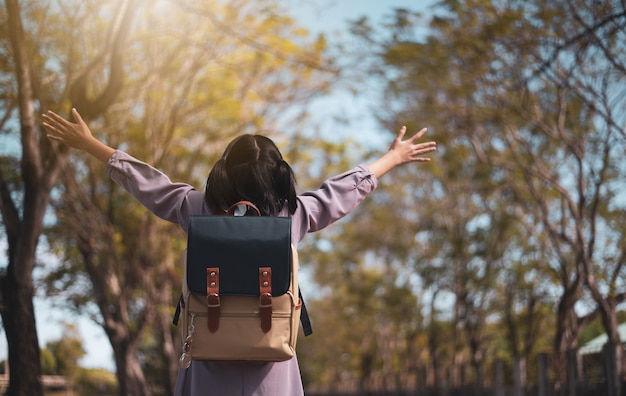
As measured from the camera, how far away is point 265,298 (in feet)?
10.7

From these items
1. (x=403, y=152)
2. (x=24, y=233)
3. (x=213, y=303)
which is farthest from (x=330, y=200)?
(x=24, y=233)

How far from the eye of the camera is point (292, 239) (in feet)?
11.2

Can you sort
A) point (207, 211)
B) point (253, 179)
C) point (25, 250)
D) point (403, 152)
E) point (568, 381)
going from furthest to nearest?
point (568, 381), point (25, 250), point (403, 152), point (207, 211), point (253, 179)

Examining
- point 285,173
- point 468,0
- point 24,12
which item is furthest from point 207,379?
point 468,0

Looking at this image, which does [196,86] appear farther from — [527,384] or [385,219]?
[385,219]

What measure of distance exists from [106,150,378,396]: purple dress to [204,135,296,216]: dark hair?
0.11 meters

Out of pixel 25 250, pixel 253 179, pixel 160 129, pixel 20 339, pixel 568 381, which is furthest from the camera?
pixel 160 129

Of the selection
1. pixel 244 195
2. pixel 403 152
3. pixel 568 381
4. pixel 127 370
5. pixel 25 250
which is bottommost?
pixel 568 381

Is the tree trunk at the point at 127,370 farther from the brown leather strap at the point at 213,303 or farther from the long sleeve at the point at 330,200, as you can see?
the brown leather strap at the point at 213,303

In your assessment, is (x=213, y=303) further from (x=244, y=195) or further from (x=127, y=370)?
(x=127, y=370)

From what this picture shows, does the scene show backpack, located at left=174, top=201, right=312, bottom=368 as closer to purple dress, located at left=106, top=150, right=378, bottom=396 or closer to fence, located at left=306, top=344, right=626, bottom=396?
purple dress, located at left=106, top=150, right=378, bottom=396

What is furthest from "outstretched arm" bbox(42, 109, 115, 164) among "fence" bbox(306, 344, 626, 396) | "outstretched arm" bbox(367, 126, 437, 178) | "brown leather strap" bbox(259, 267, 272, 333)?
"fence" bbox(306, 344, 626, 396)

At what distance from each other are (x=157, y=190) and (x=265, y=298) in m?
0.73

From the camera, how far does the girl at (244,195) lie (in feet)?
11.2
